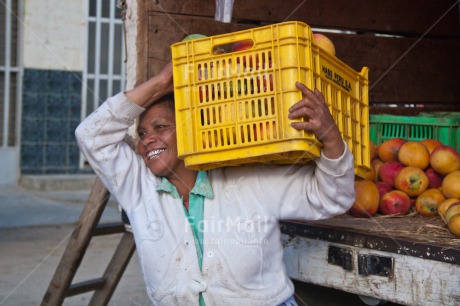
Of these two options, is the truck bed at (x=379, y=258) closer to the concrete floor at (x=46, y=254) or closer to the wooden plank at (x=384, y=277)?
the wooden plank at (x=384, y=277)

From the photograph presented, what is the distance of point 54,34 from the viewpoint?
10.1 m

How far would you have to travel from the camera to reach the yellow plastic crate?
7.42ft

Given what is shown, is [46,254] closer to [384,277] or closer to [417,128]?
[417,128]

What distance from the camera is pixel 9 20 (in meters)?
10.1

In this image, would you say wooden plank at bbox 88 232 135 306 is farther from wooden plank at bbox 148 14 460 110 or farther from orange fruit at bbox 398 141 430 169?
orange fruit at bbox 398 141 430 169

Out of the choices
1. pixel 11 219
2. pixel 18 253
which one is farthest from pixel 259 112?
pixel 11 219

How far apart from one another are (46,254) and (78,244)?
10.5 feet

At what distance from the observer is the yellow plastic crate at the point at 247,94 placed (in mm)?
2262

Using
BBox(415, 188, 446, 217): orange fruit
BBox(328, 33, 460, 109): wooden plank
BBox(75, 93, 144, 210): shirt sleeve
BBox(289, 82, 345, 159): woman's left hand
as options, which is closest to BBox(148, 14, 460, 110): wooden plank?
BBox(328, 33, 460, 109): wooden plank

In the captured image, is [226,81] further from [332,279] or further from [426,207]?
[426,207]

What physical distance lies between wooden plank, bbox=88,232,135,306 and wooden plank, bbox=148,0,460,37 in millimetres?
1316

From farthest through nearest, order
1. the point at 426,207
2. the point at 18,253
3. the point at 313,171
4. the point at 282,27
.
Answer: the point at 18,253
the point at 426,207
the point at 313,171
the point at 282,27

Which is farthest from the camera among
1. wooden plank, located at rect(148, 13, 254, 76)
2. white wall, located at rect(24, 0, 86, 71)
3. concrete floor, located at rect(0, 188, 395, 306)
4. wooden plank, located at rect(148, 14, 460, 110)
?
white wall, located at rect(24, 0, 86, 71)

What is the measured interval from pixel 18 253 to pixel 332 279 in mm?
4675
